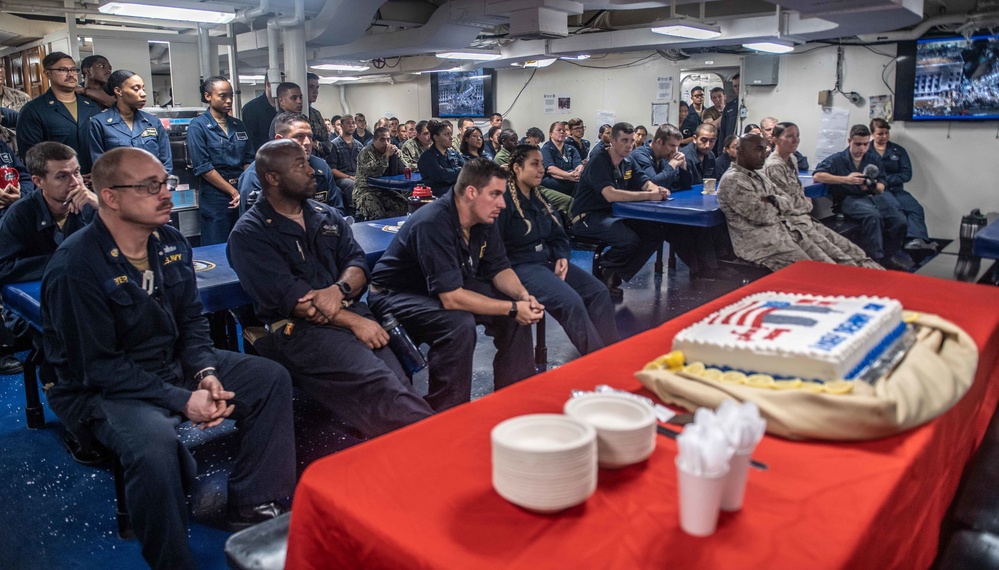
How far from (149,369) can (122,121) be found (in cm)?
285

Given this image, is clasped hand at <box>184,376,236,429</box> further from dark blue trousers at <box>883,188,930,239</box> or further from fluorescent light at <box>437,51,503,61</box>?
fluorescent light at <box>437,51,503,61</box>

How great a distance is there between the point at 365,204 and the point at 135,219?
5059 mm

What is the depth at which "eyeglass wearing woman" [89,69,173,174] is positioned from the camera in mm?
4430

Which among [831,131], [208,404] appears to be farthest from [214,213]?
[831,131]

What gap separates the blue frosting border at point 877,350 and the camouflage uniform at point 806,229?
2.99 meters

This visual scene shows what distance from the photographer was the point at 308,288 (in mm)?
2703

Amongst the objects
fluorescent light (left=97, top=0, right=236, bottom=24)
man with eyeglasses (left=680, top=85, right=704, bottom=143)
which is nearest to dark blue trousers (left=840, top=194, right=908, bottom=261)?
man with eyeglasses (left=680, top=85, right=704, bottom=143)

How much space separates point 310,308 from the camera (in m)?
2.69

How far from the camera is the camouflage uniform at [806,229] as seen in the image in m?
4.67

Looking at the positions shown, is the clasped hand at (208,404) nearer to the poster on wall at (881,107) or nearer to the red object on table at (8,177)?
the red object on table at (8,177)

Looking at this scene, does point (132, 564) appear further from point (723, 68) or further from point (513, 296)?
point (723, 68)

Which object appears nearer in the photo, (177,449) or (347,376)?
(177,449)

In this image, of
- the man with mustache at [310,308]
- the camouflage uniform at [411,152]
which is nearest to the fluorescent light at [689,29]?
the camouflage uniform at [411,152]

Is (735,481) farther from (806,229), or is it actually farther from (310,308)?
(806,229)
